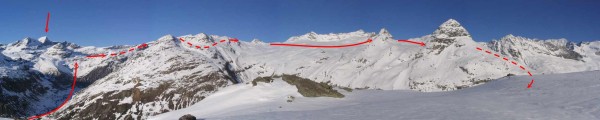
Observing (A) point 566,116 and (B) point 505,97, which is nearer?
(A) point 566,116

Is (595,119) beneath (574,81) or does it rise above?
beneath

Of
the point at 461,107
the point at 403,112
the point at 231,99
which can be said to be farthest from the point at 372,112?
the point at 231,99

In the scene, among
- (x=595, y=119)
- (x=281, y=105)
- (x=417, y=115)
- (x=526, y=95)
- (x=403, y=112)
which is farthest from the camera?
(x=281, y=105)

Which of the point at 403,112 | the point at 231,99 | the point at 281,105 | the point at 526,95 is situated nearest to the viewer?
the point at 403,112

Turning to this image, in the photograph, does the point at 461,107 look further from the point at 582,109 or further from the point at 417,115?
the point at 582,109

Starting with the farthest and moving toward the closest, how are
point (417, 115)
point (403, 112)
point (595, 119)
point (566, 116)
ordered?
point (403, 112) → point (417, 115) → point (566, 116) → point (595, 119)

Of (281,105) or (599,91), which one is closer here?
(599,91)

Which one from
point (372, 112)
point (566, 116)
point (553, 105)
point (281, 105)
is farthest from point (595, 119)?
point (281, 105)

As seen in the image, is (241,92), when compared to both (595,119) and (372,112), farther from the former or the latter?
(595,119)

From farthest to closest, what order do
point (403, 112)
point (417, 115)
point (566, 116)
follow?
point (403, 112) → point (417, 115) → point (566, 116)
